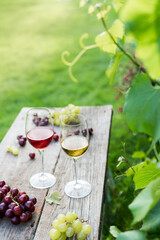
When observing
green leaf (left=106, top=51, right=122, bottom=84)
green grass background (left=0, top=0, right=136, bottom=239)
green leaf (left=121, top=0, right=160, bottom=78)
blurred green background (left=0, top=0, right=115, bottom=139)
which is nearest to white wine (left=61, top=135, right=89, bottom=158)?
green leaf (left=106, top=51, right=122, bottom=84)

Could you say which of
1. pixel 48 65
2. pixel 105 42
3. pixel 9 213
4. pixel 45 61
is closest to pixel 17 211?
pixel 9 213

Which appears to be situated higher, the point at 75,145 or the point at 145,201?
the point at 145,201

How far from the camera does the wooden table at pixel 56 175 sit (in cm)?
128

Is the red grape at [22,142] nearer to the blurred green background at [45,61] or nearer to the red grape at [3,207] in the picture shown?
the red grape at [3,207]

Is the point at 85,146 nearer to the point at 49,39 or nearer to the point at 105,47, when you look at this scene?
the point at 105,47

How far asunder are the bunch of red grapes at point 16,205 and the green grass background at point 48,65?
112cm

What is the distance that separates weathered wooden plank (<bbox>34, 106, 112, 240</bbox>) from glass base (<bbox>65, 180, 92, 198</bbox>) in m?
0.02

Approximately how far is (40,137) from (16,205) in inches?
12.8

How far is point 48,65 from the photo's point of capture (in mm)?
5266

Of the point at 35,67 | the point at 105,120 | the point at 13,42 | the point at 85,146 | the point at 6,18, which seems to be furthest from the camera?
the point at 6,18

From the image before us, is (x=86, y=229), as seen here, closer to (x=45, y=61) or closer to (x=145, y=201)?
(x=145, y=201)

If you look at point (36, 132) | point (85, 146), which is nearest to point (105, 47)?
point (85, 146)

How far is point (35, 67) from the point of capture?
523cm

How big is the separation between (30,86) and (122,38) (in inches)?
148
